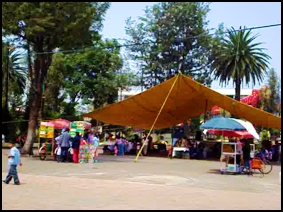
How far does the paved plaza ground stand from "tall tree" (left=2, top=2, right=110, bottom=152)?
8.08 meters

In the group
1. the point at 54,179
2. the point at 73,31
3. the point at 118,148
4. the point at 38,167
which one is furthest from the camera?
the point at 118,148

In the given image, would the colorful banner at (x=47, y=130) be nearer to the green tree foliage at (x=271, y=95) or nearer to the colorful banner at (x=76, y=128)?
the colorful banner at (x=76, y=128)

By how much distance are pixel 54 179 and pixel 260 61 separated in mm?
39940

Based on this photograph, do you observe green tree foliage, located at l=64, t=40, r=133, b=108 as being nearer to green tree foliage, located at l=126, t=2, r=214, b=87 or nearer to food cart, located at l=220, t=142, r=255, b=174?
green tree foliage, located at l=126, t=2, r=214, b=87

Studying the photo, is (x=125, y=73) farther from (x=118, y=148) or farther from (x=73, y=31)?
(x=73, y=31)

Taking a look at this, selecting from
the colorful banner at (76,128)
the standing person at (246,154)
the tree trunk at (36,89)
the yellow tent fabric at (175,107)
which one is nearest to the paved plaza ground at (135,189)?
the standing person at (246,154)

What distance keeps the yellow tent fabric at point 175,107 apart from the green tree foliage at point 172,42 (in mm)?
15968

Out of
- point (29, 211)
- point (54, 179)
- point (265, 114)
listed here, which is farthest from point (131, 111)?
point (29, 211)

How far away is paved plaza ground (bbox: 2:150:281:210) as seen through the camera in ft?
33.0

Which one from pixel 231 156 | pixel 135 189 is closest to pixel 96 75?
pixel 231 156

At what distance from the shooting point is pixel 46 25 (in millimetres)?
22969

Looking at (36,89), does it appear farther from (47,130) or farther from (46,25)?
(46,25)

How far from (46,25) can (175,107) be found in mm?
10459

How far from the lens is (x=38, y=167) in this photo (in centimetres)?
1898
